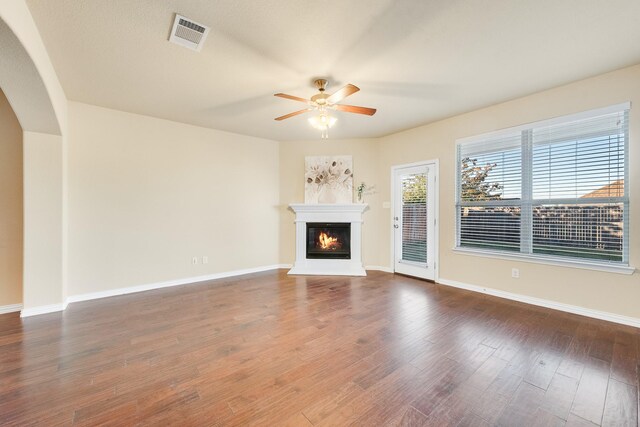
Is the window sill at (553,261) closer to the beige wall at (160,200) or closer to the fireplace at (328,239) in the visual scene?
the fireplace at (328,239)

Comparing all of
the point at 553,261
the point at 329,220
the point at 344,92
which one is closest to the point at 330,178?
the point at 329,220

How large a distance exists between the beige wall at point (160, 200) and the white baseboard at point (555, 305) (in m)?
3.73

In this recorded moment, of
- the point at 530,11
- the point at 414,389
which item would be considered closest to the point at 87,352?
the point at 414,389

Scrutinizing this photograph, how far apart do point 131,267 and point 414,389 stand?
4.21 meters

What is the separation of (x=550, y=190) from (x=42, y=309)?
654 centimetres

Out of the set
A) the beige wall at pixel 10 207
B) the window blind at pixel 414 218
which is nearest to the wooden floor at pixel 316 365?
the beige wall at pixel 10 207

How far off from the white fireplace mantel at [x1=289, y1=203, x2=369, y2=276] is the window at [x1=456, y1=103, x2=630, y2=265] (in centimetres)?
182

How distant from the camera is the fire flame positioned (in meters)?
5.41

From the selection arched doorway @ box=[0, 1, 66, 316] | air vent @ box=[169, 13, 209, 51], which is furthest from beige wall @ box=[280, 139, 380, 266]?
arched doorway @ box=[0, 1, 66, 316]

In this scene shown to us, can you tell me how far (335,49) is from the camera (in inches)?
96.3

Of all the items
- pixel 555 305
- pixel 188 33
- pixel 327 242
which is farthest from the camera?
pixel 327 242

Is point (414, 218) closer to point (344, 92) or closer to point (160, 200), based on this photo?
point (344, 92)

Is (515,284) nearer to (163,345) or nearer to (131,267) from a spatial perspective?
(163,345)

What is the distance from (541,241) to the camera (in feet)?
11.4
